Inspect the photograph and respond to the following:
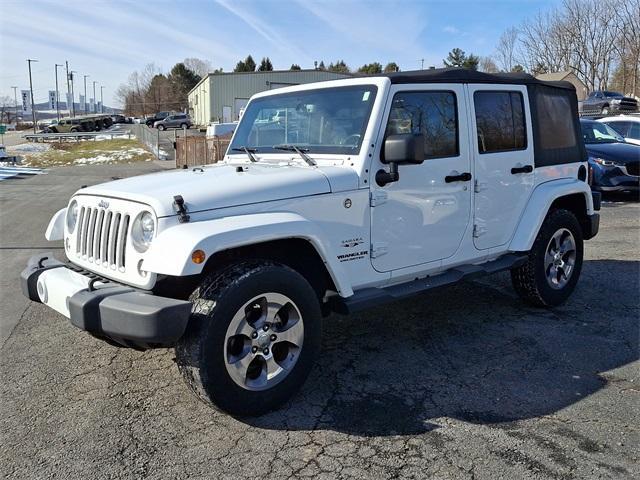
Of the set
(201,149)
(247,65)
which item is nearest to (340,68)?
(247,65)

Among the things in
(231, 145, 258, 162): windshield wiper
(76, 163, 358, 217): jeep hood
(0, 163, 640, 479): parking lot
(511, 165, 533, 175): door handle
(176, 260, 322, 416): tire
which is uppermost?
(231, 145, 258, 162): windshield wiper

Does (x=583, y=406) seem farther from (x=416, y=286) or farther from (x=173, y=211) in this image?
(x=173, y=211)

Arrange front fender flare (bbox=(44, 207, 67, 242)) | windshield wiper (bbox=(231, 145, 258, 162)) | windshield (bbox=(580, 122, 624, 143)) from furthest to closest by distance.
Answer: windshield (bbox=(580, 122, 624, 143))
windshield wiper (bbox=(231, 145, 258, 162))
front fender flare (bbox=(44, 207, 67, 242))

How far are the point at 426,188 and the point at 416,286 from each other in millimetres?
716

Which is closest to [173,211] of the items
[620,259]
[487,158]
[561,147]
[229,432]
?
[229,432]

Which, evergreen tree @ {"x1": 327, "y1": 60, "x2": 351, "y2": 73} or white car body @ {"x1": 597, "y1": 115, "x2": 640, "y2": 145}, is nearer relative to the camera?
white car body @ {"x1": 597, "y1": 115, "x2": 640, "y2": 145}

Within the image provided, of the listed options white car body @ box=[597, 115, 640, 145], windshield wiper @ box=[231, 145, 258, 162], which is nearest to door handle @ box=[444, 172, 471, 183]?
windshield wiper @ box=[231, 145, 258, 162]

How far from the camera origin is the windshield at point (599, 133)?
12831 millimetres

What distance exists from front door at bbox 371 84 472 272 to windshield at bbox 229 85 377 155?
19 centimetres

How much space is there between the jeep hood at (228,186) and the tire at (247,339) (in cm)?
41

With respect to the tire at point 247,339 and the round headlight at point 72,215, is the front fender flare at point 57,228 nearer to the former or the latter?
the round headlight at point 72,215

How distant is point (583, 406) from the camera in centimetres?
340

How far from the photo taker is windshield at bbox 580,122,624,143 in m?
12.8

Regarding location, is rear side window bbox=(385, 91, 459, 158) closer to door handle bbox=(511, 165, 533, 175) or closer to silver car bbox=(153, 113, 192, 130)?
door handle bbox=(511, 165, 533, 175)
